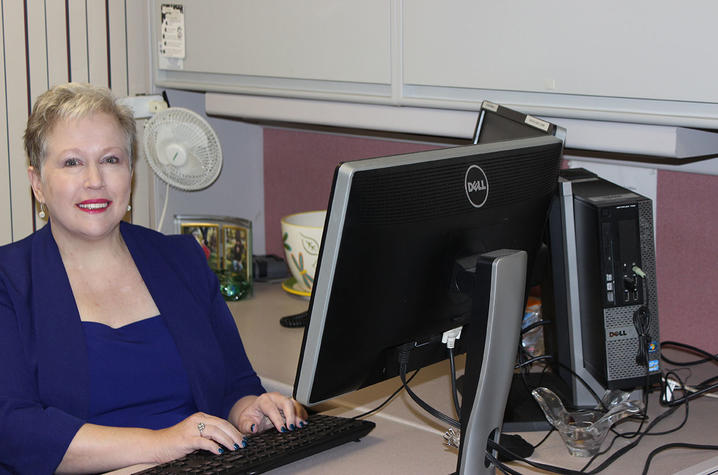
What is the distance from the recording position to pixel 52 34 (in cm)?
230

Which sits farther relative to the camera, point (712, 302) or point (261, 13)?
point (261, 13)

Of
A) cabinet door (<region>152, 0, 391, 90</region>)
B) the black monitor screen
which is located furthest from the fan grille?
the black monitor screen

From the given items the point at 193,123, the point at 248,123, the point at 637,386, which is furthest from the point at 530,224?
the point at 248,123

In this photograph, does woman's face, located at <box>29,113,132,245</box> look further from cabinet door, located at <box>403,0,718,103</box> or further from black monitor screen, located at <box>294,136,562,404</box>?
black monitor screen, located at <box>294,136,562,404</box>

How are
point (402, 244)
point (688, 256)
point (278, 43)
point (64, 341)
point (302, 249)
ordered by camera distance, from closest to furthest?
1. point (402, 244)
2. point (64, 341)
3. point (688, 256)
4. point (278, 43)
5. point (302, 249)

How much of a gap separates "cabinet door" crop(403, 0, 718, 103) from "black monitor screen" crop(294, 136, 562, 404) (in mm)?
331

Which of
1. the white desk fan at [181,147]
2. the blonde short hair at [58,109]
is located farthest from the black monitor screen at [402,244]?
the white desk fan at [181,147]

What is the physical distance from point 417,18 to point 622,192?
543mm

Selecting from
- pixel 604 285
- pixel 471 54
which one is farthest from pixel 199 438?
pixel 471 54

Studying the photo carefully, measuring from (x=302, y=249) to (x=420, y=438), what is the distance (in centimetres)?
86

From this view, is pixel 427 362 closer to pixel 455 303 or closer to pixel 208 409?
pixel 455 303

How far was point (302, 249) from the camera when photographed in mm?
2266

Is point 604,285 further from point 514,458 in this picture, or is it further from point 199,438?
point 199,438

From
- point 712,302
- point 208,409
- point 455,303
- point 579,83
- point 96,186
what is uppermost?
point 579,83
